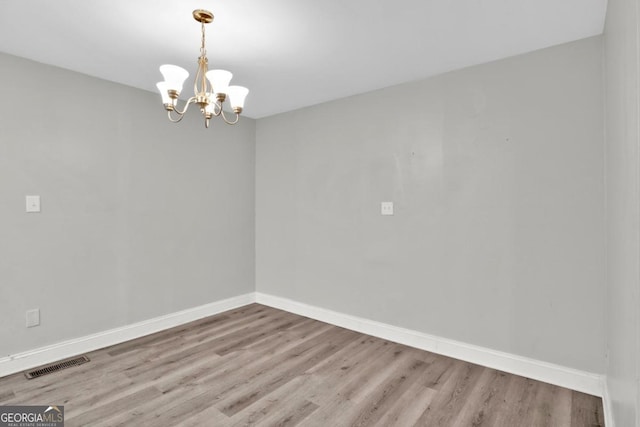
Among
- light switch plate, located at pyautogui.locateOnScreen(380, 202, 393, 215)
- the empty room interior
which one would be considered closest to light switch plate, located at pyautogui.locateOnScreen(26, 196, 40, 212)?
the empty room interior

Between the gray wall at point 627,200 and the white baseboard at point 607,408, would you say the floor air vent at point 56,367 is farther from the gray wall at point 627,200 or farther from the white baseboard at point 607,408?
the white baseboard at point 607,408

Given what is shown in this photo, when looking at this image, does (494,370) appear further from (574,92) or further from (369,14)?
(369,14)

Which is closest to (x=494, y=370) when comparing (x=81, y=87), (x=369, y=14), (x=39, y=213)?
(x=369, y=14)

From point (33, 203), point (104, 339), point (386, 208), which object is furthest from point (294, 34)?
point (104, 339)

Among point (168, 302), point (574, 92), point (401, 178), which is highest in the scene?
point (574, 92)

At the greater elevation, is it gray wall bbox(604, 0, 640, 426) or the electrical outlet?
gray wall bbox(604, 0, 640, 426)

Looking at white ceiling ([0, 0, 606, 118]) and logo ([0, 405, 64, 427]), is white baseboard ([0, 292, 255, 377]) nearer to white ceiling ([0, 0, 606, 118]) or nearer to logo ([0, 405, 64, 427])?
logo ([0, 405, 64, 427])

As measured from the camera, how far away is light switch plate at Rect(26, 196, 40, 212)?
100.0 inches

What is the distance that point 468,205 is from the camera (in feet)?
8.83

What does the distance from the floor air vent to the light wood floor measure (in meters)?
0.07

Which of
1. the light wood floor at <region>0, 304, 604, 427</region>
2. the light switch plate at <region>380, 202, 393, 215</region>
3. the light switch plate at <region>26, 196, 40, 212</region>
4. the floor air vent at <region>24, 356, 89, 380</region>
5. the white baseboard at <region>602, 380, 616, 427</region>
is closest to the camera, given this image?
the white baseboard at <region>602, 380, 616, 427</region>

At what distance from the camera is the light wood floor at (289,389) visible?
6.45 feet

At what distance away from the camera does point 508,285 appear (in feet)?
8.24

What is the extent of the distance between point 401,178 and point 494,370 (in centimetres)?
171
